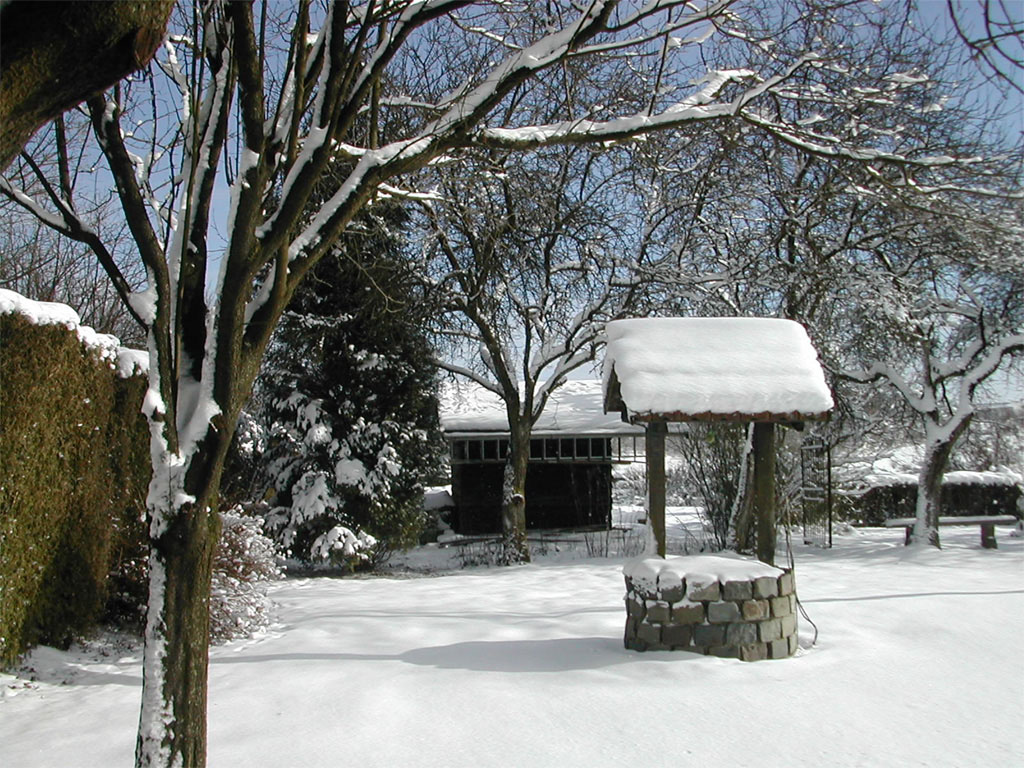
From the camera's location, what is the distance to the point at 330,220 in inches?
166

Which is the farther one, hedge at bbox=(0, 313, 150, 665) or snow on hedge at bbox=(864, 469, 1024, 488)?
snow on hedge at bbox=(864, 469, 1024, 488)

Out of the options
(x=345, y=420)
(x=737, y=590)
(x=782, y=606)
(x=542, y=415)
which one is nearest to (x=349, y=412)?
(x=345, y=420)

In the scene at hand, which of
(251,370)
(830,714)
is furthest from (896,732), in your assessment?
(251,370)

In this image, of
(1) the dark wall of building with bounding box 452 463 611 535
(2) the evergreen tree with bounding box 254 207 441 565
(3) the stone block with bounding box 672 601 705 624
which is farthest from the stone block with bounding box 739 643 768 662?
(1) the dark wall of building with bounding box 452 463 611 535

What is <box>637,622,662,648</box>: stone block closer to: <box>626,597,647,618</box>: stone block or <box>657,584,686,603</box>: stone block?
<box>626,597,647,618</box>: stone block

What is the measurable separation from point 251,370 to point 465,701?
2658mm

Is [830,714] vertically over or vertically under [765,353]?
under

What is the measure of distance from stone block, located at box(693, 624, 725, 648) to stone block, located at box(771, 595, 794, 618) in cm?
48

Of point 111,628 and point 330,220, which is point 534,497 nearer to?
point 111,628

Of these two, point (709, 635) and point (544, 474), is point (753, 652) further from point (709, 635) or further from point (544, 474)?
point (544, 474)

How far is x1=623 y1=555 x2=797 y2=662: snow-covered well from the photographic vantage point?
6.15m

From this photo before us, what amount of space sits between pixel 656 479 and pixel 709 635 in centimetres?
150

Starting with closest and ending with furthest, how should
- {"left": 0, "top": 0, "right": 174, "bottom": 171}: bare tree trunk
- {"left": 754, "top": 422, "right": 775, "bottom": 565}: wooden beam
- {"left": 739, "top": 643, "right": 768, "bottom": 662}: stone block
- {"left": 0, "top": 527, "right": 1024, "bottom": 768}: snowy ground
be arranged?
1. {"left": 0, "top": 0, "right": 174, "bottom": 171}: bare tree trunk
2. {"left": 0, "top": 527, "right": 1024, "bottom": 768}: snowy ground
3. {"left": 739, "top": 643, "right": 768, "bottom": 662}: stone block
4. {"left": 754, "top": 422, "right": 775, "bottom": 565}: wooden beam

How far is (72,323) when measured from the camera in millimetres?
6398
